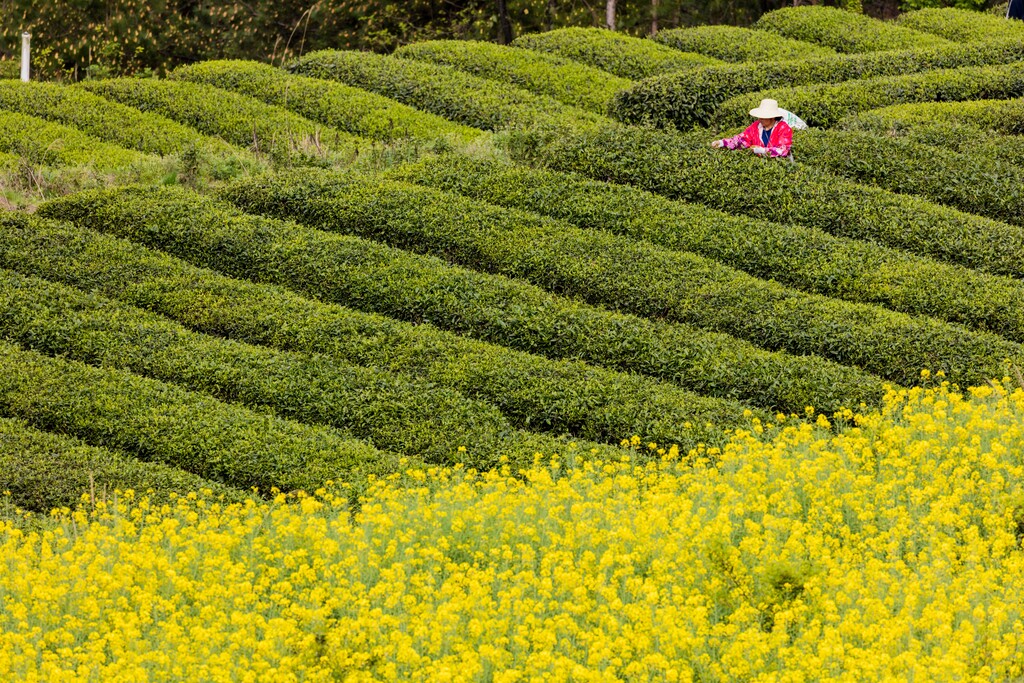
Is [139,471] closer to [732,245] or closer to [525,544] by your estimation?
[525,544]

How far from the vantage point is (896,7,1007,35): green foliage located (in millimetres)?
27453

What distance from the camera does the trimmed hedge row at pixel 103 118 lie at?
21.4 metres

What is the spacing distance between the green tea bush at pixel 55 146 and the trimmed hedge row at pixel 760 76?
7.58m

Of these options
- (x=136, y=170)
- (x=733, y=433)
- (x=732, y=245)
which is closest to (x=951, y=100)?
(x=732, y=245)

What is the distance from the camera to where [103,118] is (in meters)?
22.3

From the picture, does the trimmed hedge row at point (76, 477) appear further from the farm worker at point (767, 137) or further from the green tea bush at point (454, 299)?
the farm worker at point (767, 137)

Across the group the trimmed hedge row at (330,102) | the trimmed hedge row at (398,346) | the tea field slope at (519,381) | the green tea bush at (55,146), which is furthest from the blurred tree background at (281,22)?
the trimmed hedge row at (398,346)

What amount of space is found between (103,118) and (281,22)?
1330cm

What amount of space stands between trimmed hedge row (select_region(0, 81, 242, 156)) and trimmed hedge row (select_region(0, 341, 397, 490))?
7989mm

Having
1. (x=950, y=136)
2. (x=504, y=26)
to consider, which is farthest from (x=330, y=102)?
(x=950, y=136)

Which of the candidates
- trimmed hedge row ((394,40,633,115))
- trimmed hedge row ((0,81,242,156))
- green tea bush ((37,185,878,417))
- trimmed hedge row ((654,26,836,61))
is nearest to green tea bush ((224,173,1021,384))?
green tea bush ((37,185,878,417))

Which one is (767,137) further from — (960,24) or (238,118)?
(960,24)

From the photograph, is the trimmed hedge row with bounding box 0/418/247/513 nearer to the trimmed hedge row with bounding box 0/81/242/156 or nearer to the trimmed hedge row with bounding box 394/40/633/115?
the trimmed hedge row with bounding box 0/81/242/156

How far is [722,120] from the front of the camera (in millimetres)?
20562
